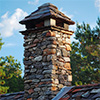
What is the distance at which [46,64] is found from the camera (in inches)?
195

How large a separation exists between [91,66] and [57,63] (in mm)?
11564

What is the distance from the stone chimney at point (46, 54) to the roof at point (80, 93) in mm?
160

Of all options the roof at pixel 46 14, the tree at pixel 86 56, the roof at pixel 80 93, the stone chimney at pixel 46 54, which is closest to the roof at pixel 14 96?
the stone chimney at pixel 46 54

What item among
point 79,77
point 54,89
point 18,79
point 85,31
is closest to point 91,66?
point 79,77

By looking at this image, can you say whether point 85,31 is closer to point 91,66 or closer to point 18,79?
point 91,66

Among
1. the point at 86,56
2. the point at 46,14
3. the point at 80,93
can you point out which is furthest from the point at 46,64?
the point at 86,56

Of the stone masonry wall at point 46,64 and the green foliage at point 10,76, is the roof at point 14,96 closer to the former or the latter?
the stone masonry wall at point 46,64

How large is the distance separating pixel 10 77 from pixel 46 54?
14.3 metres

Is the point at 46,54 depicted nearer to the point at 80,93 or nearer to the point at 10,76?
the point at 80,93

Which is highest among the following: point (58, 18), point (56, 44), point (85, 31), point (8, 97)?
point (85, 31)

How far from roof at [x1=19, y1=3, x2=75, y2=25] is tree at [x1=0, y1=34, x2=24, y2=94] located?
1136cm

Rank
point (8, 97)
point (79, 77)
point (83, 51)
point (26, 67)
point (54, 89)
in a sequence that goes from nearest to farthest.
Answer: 1. point (54, 89)
2. point (26, 67)
3. point (8, 97)
4. point (79, 77)
5. point (83, 51)

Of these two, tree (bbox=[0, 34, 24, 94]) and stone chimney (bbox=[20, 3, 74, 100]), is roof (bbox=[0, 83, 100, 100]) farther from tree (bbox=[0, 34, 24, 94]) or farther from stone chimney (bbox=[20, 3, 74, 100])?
tree (bbox=[0, 34, 24, 94])

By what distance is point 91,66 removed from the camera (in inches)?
637
